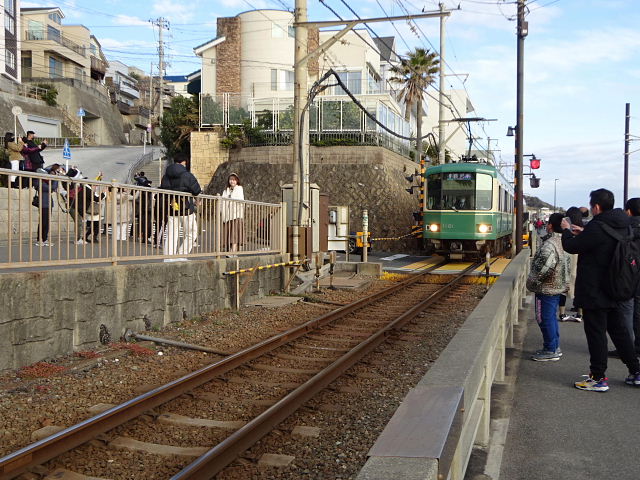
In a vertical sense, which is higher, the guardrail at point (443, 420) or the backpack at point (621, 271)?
the backpack at point (621, 271)

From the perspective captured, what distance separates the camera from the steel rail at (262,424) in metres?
3.79

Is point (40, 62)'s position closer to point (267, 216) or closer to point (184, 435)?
point (267, 216)

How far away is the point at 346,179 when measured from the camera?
31.0 m

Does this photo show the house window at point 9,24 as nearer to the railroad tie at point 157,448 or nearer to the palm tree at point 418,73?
the palm tree at point 418,73

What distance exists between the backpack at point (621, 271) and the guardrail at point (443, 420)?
4.08ft

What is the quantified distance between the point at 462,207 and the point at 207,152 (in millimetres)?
16681

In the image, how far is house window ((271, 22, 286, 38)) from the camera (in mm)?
39688

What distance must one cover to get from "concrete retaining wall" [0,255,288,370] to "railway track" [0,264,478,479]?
5.18 ft

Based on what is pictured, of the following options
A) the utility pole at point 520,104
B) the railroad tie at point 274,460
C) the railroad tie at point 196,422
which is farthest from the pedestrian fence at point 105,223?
the utility pole at point 520,104

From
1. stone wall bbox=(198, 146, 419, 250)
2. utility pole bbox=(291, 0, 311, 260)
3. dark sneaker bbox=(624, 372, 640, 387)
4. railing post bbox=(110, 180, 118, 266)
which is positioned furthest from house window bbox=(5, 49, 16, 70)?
dark sneaker bbox=(624, 372, 640, 387)

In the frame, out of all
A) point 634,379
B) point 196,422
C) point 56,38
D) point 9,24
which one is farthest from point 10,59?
point 634,379

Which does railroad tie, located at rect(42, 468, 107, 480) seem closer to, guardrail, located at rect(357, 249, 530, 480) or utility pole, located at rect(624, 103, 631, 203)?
guardrail, located at rect(357, 249, 530, 480)

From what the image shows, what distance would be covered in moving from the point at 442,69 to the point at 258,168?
9.86m

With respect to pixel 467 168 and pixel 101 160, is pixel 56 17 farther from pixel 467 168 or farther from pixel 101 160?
pixel 467 168
